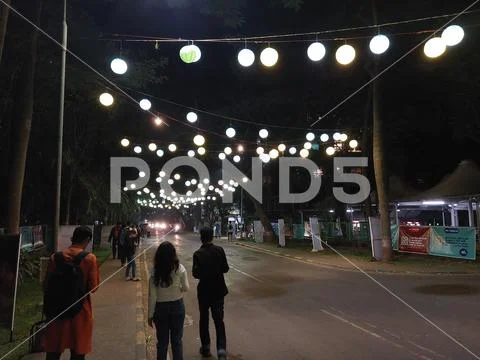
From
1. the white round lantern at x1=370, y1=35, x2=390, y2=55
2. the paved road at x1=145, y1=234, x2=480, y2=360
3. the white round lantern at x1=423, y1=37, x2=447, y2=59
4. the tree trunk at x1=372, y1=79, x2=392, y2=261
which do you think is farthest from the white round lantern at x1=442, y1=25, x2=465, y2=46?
the tree trunk at x1=372, y1=79, x2=392, y2=261

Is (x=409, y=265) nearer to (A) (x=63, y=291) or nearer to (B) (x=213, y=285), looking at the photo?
(B) (x=213, y=285)

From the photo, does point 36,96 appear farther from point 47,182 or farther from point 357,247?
point 357,247

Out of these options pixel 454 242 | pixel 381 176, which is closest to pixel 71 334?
pixel 381 176

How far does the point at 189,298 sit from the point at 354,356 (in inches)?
253

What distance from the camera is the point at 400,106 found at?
27844 millimetres

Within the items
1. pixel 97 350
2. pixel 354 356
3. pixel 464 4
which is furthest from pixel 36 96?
pixel 464 4

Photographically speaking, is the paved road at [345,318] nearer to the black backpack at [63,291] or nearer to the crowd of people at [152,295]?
the crowd of people at [152,295]

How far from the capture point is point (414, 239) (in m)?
24.3

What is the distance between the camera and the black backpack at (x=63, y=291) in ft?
16.1

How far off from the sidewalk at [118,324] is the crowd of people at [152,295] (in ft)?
4.14

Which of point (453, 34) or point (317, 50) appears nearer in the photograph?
point (453, 34)

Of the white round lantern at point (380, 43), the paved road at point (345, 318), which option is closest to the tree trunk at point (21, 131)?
the paved road at point (345, 318)

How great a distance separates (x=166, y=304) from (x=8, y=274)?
12.1 ft

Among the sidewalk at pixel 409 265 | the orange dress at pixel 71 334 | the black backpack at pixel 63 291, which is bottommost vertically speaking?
the sidewalk at pixel 409 265
